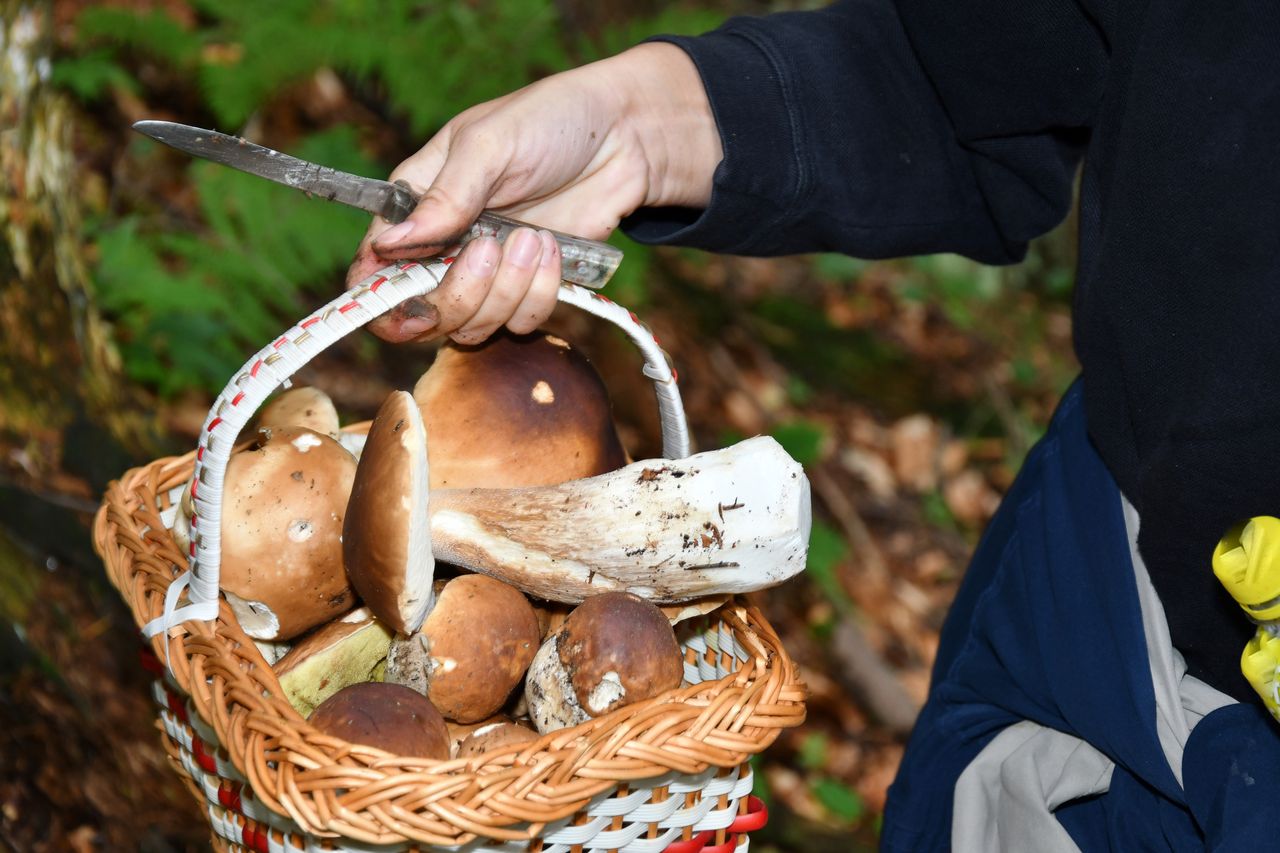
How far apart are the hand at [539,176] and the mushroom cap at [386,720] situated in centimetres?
45

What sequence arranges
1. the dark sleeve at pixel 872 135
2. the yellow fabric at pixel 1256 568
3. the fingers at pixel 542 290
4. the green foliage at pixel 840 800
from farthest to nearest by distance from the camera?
the green foliage at pixel 840 800
the dark sleeve at pixel 872 135
the fingers at pixel 542 290
the yellow fabric at pixel 1256 568

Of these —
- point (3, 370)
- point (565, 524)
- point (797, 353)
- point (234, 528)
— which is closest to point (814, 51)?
point (565, 524)

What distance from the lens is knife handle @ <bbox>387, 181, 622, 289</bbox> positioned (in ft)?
4.18

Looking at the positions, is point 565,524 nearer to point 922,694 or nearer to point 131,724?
point 131,724

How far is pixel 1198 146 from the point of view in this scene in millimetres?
1085

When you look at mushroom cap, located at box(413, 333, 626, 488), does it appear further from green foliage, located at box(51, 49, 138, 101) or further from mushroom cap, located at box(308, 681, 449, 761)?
green foliage, located at box(51, 49, 138, 101)

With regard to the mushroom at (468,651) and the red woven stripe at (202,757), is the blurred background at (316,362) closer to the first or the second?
the red woven stripe at (202,757)

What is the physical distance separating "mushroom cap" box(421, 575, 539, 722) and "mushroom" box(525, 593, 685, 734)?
0.13 feet

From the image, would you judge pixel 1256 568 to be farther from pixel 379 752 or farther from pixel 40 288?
pixel 40 288

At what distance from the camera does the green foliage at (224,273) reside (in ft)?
8.33

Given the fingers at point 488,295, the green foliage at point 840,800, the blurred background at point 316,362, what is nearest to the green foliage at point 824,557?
the blurred background at point 316,362

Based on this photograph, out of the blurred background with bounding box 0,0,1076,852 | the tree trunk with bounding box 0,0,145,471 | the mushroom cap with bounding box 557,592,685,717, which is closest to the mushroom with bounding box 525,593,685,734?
the mushroom cap with bounding box 557,592,685,717

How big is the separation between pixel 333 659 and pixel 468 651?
183 millimetres

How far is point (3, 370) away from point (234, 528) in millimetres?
891
